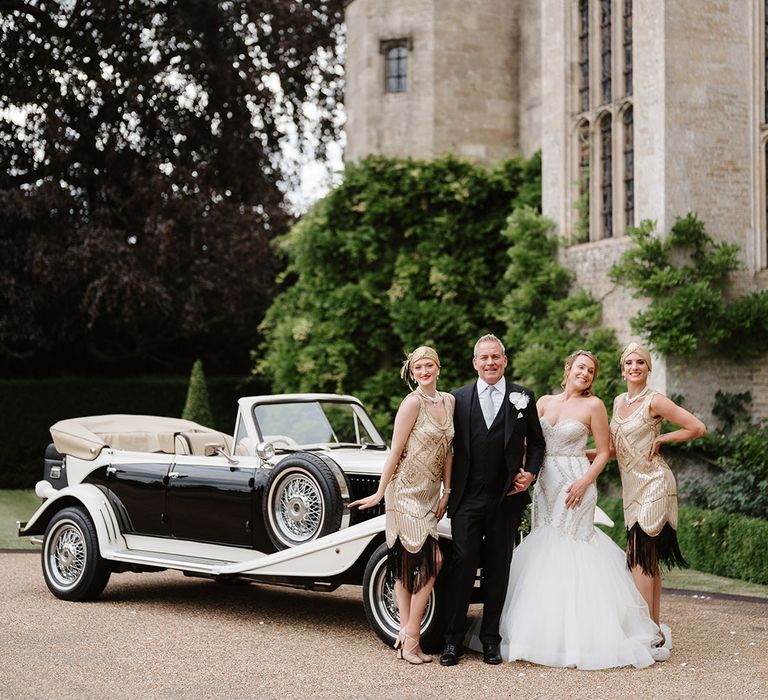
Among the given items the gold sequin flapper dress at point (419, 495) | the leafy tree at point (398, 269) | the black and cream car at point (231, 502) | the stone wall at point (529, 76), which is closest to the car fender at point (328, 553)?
the black and cream car at point (231, 502)

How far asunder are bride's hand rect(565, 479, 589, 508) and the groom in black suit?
0.28 metres

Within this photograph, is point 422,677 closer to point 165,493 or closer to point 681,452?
point 165,493

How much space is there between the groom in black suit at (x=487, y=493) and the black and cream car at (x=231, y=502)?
0.31 m

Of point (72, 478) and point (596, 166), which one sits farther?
point (596, 166)

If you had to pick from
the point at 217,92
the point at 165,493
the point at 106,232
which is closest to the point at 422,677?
the point at 165,493

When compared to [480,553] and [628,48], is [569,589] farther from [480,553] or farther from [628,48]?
[628,48]

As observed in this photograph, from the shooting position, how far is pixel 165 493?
29.1 ft

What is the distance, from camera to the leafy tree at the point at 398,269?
1864 centimetres

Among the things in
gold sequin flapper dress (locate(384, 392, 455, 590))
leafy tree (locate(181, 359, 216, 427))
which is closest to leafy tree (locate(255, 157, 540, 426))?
leafy tree (locate(181, 359, 216, 427))

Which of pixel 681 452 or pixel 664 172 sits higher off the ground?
pixel 664 172

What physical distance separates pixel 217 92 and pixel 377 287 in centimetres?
691

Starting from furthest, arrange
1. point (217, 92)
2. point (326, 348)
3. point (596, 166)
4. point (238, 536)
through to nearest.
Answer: point (217, 92) → point (326, 348) → point (596, 166) → point (238, 536)

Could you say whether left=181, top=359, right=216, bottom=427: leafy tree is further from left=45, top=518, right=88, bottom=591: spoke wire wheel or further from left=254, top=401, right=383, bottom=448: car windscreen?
left=254, top=401, right=383, bottom=448: car windscreen

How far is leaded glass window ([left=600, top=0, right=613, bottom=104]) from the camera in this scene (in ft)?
53.2
